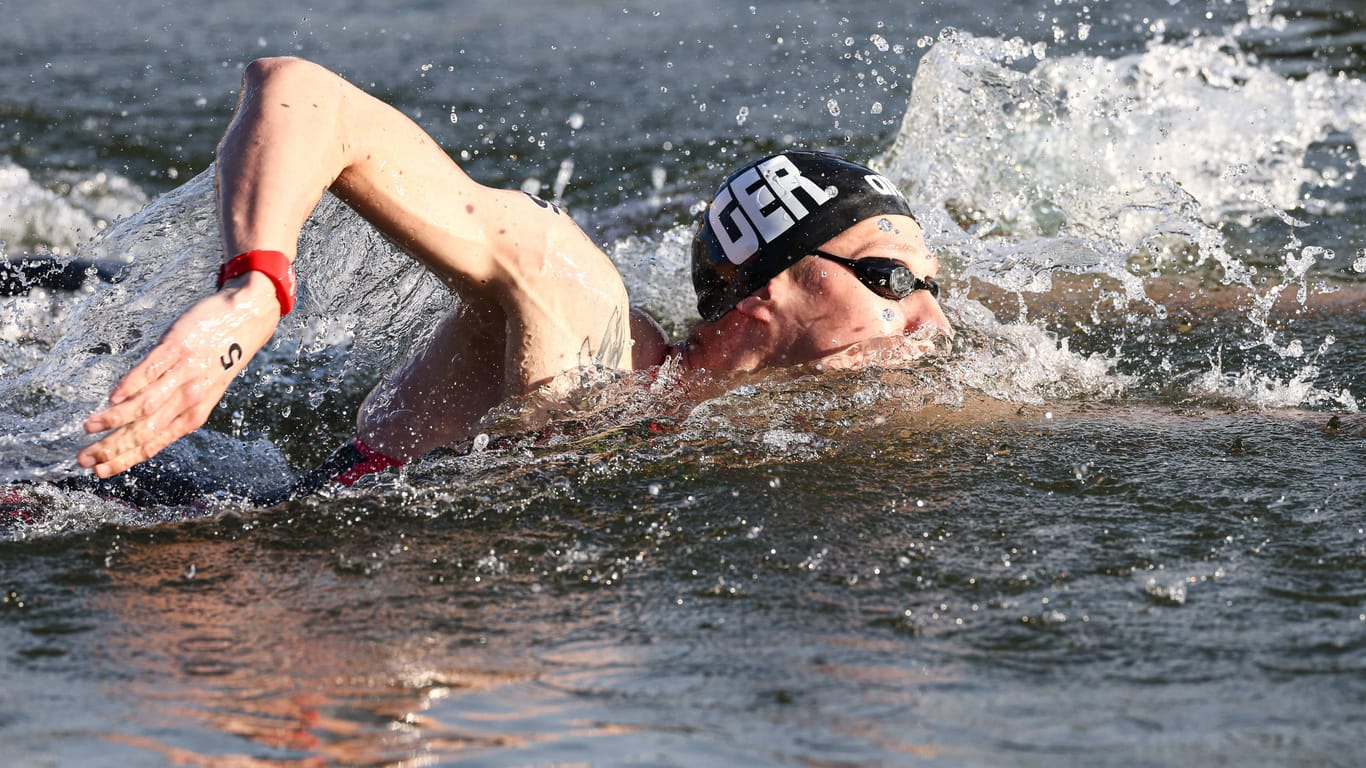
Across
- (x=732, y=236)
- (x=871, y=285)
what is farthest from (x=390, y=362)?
(x=871, y=285)

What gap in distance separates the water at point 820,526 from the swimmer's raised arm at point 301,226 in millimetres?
340

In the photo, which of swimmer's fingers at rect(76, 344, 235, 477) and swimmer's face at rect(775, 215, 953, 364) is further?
swimmer's face at rect(775, 215, 953, 364)

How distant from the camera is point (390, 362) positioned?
5031mm

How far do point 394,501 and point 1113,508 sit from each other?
1.75 m

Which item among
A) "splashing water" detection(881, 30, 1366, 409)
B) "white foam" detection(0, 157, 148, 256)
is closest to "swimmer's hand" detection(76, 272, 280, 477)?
"splashing water" detection(881, 30, 1366, 409)

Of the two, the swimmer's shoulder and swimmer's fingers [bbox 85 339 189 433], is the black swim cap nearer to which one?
the swimmer's shoulder

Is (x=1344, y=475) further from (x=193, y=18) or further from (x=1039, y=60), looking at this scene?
(x=193, y=18)

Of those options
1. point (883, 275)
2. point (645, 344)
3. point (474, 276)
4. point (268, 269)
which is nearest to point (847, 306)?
point (883, 275)

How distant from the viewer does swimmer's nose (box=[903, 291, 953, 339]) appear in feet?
13.6

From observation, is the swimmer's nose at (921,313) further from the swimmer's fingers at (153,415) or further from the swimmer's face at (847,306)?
the swimmer's fingers at (153,415)

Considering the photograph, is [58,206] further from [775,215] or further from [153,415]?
[153,415]

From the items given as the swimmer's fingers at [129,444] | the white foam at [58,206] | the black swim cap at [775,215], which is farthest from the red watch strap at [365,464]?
the white foam at [58,206]

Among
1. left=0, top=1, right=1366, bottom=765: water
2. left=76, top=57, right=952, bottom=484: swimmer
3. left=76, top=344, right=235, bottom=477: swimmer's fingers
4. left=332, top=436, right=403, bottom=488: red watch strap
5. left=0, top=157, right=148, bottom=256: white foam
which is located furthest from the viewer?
left=0, top=157, right=148, bottom=256: white foam

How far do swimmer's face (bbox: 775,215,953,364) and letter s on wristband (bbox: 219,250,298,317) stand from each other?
166cm
